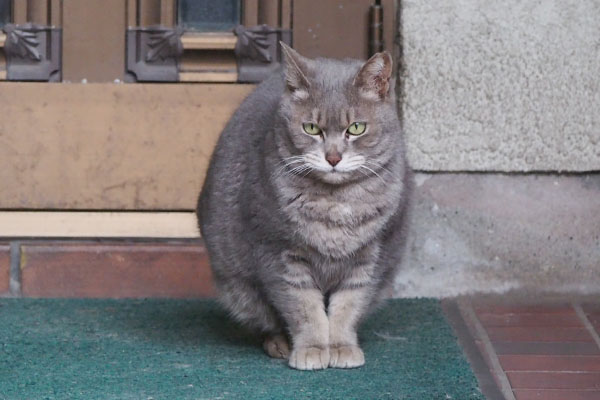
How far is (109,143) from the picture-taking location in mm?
3592

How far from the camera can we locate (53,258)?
357cm

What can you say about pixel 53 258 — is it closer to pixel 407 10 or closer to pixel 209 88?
pixel 209 88

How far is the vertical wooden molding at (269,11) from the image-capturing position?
3.54m

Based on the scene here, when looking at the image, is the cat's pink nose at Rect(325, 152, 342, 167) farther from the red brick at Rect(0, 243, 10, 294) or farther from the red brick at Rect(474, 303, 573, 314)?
the red brick at Rect(0, 243, 10, 294)

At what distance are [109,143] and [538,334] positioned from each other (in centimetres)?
160

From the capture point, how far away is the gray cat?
274 cm

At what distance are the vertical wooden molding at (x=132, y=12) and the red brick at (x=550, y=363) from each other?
167 cm

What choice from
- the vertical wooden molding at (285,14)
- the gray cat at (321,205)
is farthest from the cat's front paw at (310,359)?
the vertical wooden molding at (285,14)

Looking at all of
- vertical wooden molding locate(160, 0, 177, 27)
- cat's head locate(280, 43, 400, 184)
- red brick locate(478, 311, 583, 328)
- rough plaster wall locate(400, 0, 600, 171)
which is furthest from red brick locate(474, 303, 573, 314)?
vertical wooden molding locate(160, 0, 177, 27)

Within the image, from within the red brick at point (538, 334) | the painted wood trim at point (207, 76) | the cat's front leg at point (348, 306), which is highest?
the painted wood trim at point (207, 76)

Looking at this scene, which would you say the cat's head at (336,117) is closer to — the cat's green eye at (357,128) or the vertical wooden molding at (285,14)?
the cat's green eye at (357,128)

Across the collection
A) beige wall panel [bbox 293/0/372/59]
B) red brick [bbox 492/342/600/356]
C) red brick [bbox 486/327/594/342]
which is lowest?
red brick [bbox 486/327/594/342]

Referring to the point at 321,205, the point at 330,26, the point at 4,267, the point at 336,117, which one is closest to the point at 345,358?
the point at 321,205

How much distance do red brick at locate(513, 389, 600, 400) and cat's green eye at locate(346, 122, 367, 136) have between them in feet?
2.61
